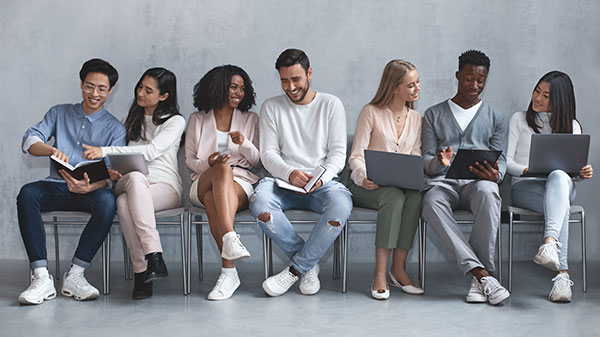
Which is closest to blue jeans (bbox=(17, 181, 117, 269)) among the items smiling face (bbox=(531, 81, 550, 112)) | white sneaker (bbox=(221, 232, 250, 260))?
white sneaker (bbox=(221, 232, 250, 260))

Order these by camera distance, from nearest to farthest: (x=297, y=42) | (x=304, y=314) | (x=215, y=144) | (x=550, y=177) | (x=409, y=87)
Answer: (x=304, y=314)
(x=550, y=177)
(x=409, y=87)
(x=215, y=144)
(x=297, y=42)

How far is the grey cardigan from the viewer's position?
3207 millimetres

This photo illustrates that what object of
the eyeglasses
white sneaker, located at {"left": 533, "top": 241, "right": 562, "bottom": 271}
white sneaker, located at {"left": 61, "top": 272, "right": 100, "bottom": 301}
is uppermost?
the eyeglasses

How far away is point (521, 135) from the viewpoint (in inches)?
129

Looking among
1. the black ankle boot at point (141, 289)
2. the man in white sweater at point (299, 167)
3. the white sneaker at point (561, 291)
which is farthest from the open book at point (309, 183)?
the white sneaker at point (561, 291)

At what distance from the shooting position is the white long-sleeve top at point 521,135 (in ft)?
10.7

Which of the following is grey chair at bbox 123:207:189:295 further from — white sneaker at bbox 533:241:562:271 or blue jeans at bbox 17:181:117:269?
white sneaker at bbox 533:241:562:271

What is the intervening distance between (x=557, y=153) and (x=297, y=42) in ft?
5.68

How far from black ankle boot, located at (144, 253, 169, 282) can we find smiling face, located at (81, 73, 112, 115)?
934 millimetres

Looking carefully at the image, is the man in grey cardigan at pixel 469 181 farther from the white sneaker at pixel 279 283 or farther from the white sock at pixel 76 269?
the white sock at pixel 76 269

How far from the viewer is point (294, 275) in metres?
2.96

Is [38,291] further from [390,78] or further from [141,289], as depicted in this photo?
[390,78]

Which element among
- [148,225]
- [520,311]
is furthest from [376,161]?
[148,225]

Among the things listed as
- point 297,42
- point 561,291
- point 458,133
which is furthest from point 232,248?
point 297,42
